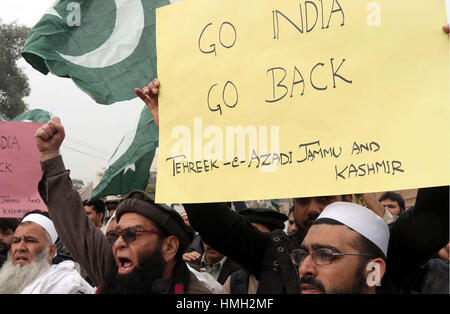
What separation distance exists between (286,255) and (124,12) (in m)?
2.42

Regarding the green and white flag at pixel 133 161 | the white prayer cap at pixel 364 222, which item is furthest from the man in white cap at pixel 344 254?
the green and white flag at pixel 133 161

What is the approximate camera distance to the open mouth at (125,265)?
2.83 metres

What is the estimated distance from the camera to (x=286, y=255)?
263cm

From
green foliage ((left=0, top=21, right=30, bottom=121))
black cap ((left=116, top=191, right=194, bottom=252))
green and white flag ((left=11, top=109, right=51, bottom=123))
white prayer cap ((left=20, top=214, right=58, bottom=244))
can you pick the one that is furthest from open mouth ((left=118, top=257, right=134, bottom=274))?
green foliage ((left=0, top=21, right=30, bottom=121))

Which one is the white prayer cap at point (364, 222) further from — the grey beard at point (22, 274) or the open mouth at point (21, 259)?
the open mouth at point (21, 259)

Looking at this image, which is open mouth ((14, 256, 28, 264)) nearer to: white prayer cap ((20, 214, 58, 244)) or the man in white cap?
white prayer cap ((20, 214, 58, 244))

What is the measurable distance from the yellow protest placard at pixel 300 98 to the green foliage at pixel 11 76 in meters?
20.0

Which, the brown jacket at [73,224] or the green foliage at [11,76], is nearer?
the brown jacket at [73,224]

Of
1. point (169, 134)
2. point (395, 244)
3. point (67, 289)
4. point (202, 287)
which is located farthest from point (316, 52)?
point (67, 289)

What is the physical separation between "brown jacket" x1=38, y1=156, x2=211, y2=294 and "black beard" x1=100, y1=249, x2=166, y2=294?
0.11m

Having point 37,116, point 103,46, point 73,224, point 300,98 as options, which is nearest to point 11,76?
point 37,116

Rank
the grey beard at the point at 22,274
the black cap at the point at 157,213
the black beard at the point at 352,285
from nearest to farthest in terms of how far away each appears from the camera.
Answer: the black beard at the point at 352,285, the black cap at the point at 157,213, the grey beard at the point at 22,274

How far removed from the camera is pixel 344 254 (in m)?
2.22

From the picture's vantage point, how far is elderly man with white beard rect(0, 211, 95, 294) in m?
3.14
